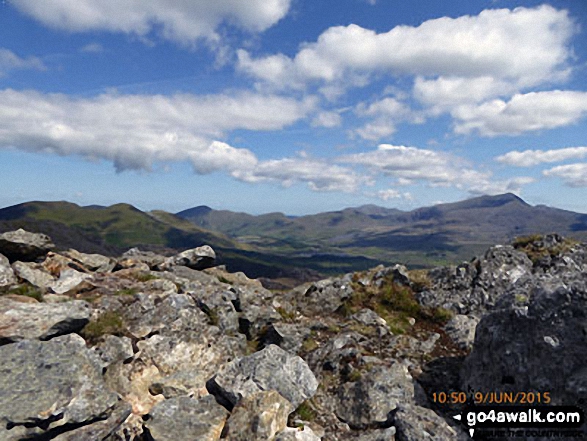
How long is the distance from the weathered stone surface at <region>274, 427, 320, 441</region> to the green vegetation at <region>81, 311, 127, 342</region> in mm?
8933

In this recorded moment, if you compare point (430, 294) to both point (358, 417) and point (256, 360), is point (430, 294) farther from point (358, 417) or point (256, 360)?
point (256, 360)

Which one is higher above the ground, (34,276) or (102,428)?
(34,276)

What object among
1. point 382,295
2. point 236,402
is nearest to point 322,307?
point 382,295

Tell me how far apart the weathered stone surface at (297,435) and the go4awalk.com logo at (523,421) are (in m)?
5.49

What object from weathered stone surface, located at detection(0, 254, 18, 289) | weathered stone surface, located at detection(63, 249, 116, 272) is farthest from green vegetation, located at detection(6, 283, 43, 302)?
weathered stone surface, located at detection(63, 249, 116, 272)

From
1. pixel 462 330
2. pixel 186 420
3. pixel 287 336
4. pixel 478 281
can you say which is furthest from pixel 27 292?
pixel 478 281

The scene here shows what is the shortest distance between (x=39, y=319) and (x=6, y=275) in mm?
6292

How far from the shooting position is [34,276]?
19391 millimetres

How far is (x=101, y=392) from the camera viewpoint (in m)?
11.7

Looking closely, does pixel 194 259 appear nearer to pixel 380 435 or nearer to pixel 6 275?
pixel 6 275

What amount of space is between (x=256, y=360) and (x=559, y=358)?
10.8 m

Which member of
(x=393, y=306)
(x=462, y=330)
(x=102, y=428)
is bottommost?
(x=102, y=428)

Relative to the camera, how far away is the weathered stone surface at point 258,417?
1089 centimetres

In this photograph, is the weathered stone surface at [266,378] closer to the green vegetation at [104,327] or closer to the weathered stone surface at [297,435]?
the weathered stone surface at [297,435]
